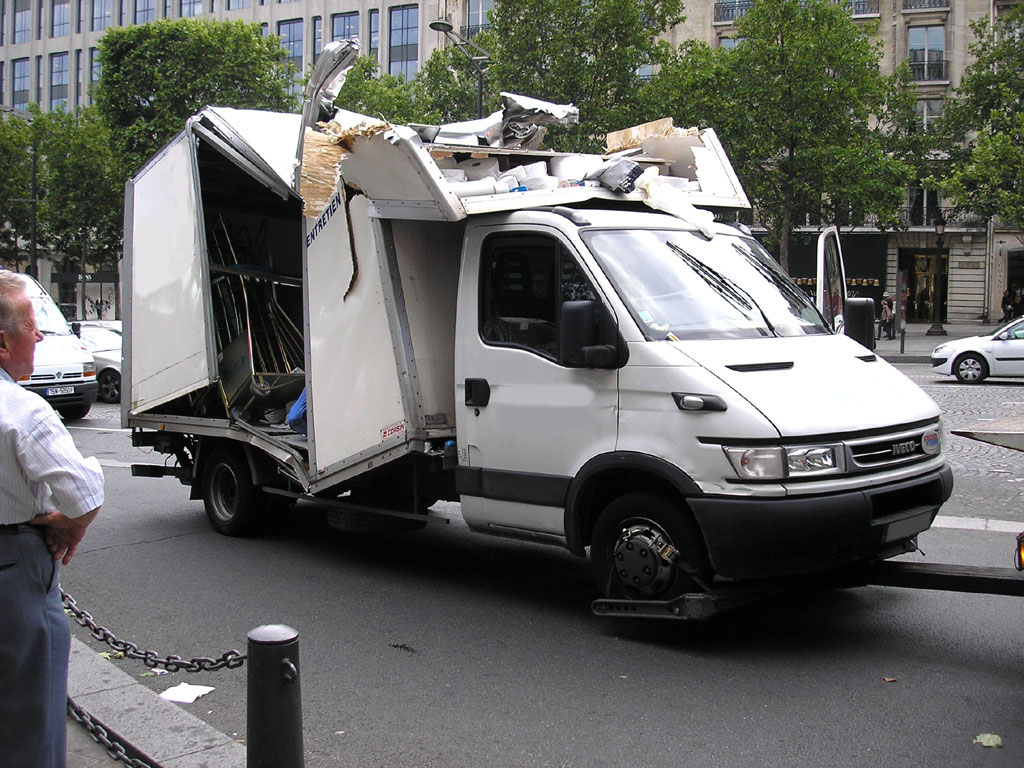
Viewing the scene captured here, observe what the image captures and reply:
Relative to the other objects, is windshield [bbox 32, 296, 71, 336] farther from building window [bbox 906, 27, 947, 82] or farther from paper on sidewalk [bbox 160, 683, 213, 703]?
building window [bbox 906, 27, 947, 82]

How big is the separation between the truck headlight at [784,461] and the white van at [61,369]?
522 inches

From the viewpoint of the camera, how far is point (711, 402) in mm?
5035

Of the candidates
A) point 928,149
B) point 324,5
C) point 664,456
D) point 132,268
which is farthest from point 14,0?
point 664,456

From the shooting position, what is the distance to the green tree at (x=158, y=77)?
39.7m

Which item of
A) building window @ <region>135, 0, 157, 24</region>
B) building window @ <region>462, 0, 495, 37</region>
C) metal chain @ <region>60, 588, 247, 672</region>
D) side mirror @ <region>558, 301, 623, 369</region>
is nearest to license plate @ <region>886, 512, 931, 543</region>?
side mirror @ <region>558, 301, 623, 369</region>

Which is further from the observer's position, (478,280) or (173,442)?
(173,442)

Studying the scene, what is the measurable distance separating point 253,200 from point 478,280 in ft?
Result: 11.8

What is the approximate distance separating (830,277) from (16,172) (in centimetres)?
4661

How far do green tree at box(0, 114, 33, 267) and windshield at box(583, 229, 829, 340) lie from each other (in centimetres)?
4447

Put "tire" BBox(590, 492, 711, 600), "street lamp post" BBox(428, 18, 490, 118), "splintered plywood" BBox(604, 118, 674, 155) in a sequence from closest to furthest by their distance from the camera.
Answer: "tire" BBox(590, 492, 711, 600) < "splintered plywood" BBox(604, 118, 674, 155) < "street lamp post" BBox(428, 18, 490, 118)

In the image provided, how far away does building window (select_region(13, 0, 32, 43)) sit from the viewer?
76062 millimetres

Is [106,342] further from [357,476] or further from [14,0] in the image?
[14,0]

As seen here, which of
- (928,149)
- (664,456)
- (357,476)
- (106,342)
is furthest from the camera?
(928,149)

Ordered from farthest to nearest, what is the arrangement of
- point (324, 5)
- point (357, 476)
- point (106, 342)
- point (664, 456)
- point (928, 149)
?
point (324, 5) → point (928, 149) → point (106, 342) → point (357, 476) → point (664, 456)
